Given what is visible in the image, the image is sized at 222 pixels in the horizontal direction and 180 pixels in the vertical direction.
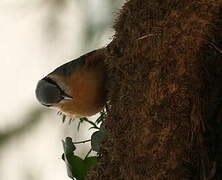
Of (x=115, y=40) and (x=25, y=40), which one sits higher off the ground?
(x=25, y=40)

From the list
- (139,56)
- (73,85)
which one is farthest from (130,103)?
(73,85)

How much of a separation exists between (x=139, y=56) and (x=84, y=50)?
3.32ft

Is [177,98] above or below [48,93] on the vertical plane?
below

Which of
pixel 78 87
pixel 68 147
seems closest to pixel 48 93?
pixel 78 87

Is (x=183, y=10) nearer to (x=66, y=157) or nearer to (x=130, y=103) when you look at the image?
(x=130, y=103)

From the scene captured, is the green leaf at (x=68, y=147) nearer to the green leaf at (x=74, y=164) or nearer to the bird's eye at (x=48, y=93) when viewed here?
the green leaf at (x=74, y=164)

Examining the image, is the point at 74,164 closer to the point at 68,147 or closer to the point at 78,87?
the point at 68,147

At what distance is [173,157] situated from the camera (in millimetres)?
1037

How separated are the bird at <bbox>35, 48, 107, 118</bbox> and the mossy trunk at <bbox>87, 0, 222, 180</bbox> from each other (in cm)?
27

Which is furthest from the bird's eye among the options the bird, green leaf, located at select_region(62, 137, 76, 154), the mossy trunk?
the mossy trunk

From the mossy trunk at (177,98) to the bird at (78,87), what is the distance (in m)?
0.27

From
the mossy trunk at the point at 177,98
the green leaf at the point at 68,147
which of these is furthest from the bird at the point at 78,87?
the mossy trunk at the point at 177,98

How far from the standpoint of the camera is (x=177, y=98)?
105cm

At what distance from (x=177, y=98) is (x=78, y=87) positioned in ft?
1.50
